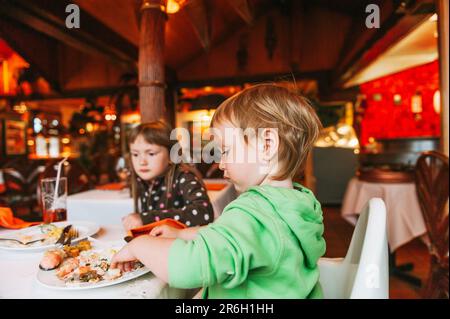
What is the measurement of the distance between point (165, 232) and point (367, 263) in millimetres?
362

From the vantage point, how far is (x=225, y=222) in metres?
0.43

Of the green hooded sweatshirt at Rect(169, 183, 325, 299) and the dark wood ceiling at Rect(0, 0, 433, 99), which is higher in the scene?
the dark wood ceiling at Rect(0, 0, 433, 99)

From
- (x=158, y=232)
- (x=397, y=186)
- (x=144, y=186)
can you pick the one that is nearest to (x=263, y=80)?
(x=158, y=232)

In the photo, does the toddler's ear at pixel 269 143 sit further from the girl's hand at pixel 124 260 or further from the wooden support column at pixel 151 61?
the wooden support column at pixel 151 61

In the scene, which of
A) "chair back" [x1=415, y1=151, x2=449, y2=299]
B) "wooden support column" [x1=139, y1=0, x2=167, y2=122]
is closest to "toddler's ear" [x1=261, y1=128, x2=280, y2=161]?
"wooden support column" [x1=139, y1=0, x2=167, y2=122]

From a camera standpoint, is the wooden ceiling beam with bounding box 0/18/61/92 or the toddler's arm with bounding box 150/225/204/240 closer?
the toddler's arm with bounding box 150/225/204/240

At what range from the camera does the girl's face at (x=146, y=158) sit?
3.52 feet

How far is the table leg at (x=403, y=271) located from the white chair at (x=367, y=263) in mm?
1698

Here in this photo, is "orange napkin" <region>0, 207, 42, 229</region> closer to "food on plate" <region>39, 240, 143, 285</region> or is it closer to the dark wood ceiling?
"food on plate" <region>39, 240, 143, 285</region>

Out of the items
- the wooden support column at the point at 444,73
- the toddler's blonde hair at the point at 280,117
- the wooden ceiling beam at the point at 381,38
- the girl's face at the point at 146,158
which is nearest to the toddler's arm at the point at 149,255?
the toddler's blonde hair at the point at 280,117

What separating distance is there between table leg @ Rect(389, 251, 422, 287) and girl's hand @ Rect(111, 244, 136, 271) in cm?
198

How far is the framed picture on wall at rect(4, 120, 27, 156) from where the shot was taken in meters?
5.98
